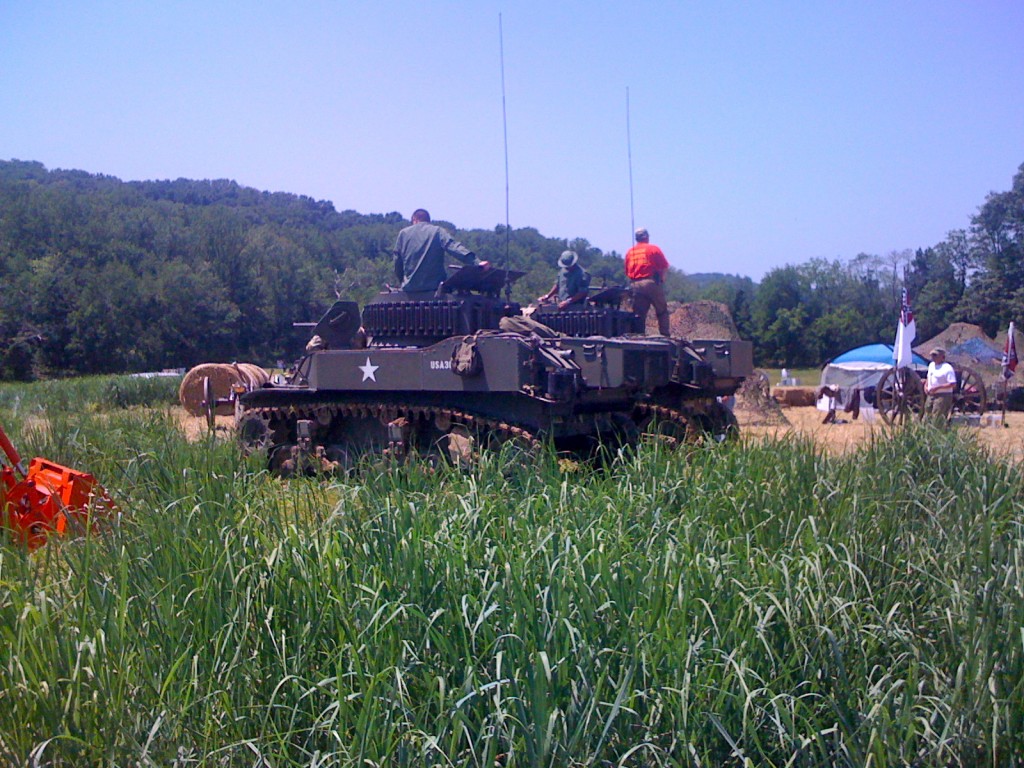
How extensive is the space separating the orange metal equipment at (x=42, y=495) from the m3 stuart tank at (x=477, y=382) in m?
1.97

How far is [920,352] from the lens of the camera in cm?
2592

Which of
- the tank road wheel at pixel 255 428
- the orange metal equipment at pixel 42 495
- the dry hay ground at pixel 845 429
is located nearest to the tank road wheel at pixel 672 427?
the dry hay ground at pixel 845 429

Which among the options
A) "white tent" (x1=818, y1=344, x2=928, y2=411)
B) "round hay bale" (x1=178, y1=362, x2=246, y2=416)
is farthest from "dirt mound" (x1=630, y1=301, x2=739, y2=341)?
"round hay bale" (x1=178, y1=362, x2=246, y2=416)

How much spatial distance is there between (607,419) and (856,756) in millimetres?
5998

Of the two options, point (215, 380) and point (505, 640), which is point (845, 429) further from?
point (505, 640)

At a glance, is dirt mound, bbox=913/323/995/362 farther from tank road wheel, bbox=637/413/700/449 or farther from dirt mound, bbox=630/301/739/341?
tank road wheel, bbox=637/413/700/449

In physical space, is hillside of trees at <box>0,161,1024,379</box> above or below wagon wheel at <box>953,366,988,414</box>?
above

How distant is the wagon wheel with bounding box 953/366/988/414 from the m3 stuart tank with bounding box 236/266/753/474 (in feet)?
25.1

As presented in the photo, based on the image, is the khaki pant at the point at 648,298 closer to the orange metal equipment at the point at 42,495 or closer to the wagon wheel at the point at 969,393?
the orange metal equipment at the point at 42,495

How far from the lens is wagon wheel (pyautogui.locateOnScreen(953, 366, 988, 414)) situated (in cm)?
1620

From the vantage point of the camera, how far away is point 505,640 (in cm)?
324

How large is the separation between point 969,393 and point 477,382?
1166cm

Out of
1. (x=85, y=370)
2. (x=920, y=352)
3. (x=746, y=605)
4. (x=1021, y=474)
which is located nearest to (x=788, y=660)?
(x=746, y=605)

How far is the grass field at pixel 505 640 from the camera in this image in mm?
2914
